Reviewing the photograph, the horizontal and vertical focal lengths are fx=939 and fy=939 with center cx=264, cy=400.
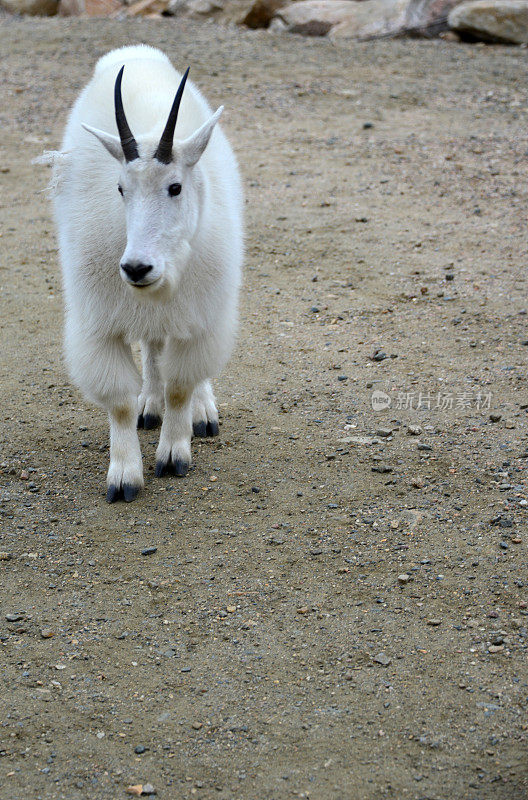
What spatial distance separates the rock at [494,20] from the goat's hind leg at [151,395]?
9.20m

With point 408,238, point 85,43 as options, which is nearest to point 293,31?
point 85,43

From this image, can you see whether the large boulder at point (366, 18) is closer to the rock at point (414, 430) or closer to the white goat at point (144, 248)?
the white goat at point (144, 248)

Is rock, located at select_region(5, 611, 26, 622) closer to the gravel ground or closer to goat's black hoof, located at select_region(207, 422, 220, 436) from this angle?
the gravel ground

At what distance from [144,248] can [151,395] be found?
5.40ft

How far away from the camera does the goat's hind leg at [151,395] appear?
512cm

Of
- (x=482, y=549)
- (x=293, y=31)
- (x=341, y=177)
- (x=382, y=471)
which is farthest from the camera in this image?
(x=293, y=31)

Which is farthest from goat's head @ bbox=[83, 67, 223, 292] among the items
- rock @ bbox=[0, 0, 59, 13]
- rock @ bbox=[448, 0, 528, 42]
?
rock @ bbox=[0, 0, 59, 13]

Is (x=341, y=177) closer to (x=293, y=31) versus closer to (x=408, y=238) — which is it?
(x=408, y=238)

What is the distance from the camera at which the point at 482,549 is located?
3857 mm

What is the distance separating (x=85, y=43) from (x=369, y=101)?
4.36 metres

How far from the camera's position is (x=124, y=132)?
3609 mm

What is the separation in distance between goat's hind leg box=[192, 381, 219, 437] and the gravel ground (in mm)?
92

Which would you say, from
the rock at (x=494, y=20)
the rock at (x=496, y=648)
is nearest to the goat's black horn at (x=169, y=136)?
the rock at (x=496, y=648)

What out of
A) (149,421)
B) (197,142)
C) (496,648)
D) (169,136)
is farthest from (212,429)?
(496,648)
